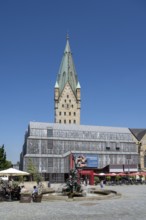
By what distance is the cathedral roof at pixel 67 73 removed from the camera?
503 feet

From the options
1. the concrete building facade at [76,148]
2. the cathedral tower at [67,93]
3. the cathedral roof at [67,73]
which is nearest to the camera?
the concrete building facade at [76,148]

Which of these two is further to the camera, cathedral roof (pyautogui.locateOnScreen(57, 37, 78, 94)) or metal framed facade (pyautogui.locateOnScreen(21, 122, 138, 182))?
cathedral roof (pyautogui.locateOnScreen(57, 37, 78, 94))

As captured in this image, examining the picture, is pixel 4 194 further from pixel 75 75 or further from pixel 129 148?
pixel 75 75

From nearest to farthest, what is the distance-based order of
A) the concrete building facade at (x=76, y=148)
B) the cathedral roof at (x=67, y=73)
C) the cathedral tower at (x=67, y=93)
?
the concrete building facade at (x=76, y=148)
the cathedral tower at (x=67, y=93)
the cathedral roof at (x=67, y=73)

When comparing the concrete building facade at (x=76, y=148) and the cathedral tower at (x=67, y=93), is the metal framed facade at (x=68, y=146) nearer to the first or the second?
the concrete building facade at (x=76, y=148)

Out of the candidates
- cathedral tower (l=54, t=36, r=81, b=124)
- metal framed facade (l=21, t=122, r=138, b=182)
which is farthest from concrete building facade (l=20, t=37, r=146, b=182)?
cathedral tower (l=54, t=36, r=81, b=124)

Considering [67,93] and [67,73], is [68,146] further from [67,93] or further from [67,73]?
[67,73]

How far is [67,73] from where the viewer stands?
15400 cm

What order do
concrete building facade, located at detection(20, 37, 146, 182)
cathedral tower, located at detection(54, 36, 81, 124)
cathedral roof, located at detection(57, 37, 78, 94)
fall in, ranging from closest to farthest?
1. concrete building facade, located at detection(20, 37, 146, 182)
2. cathedral tower, located at detection(54, 36, 81, 124)
3. cathedral roof, located at detection(57, 37, 78, 94)

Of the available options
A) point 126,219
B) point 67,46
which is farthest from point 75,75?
point 126,219

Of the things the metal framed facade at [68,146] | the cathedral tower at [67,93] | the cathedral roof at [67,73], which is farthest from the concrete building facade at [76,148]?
the cathedral roof at [67,73]

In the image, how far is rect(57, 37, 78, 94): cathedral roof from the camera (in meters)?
153

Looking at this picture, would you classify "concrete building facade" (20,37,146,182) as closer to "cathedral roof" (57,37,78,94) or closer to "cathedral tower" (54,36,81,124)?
"cathedral tower" (54,36,81,124)

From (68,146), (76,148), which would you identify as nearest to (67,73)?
(76,148)
